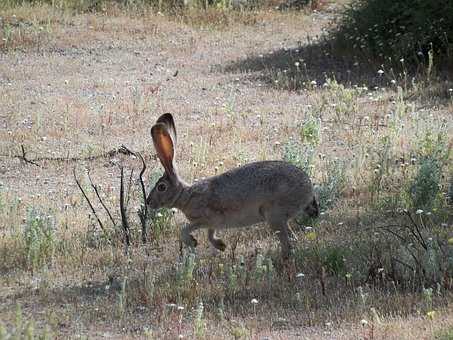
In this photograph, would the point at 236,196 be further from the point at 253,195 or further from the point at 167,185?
the point at 167,185

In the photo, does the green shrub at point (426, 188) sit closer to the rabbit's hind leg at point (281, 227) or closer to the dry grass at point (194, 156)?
the dry grass at point (194, 156)

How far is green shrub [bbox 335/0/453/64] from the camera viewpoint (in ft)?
47.8

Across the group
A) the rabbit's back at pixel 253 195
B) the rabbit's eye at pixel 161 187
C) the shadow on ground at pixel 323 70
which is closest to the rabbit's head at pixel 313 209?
the rabbit's back at pixel 253 195

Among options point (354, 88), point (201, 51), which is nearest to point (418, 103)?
point (354, 88)

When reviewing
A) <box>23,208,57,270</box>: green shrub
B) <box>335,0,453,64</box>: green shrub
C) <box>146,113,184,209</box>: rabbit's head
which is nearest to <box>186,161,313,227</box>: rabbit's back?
<box>146,113,184,209</box>: rabbit's head

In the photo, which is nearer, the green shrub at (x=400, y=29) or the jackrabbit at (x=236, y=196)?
the jackrabbit at (x=236, y=196)

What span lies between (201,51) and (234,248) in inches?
357

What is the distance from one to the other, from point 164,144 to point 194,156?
10.0ft

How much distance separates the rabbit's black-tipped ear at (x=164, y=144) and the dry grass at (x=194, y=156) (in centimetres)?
72

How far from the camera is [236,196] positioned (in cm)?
769

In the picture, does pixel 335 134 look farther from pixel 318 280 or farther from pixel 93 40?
pixel 93 40

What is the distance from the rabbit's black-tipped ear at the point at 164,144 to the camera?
7668 mm

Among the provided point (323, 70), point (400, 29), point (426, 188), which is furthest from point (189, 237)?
point (400, 29)

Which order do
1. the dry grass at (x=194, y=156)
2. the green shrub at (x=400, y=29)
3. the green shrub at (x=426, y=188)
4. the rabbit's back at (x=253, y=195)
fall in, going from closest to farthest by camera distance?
the dry grass at (x=194, y=156) < the rabbit's back at (x=253, y=195) < the green shrub at (x=426, y=188) < the green shrub at (x=400, y=29)
